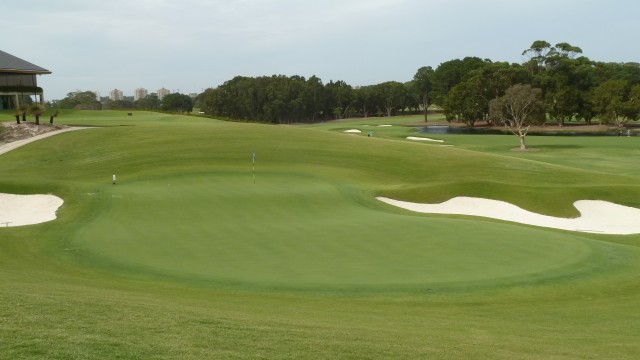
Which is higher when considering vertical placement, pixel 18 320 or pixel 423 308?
pixel 18 320

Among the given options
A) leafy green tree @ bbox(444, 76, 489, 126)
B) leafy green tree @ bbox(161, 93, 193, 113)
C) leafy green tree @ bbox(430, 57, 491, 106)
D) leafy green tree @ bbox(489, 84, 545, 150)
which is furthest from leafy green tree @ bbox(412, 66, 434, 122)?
leafy green tree @ bbox(489, 84, 545, 150)

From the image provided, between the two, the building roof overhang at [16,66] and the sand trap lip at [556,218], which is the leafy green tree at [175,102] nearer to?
the building roof overhang at [16,66]

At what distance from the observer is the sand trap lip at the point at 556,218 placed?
23.5 m

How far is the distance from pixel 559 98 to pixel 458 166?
68800 mm

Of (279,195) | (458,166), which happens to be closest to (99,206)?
→ (279,195)

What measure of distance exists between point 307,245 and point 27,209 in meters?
14.3

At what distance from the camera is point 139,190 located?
25.5 meters

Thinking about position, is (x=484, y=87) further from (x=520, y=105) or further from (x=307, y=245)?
(x=307, y=245)

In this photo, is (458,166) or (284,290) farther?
(458,166)

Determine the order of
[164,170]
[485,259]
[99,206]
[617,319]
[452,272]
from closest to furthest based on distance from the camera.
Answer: [617,319], [452,272], [485,259], [99,206], [164,170]

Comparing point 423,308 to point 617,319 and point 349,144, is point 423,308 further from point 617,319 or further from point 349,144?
point 349,144

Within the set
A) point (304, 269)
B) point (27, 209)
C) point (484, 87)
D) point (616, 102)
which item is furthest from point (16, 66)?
point (616, 102)

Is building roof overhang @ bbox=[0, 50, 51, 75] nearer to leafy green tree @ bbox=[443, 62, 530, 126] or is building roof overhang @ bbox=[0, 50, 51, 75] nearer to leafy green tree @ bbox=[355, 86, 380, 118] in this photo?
leafy green tree @ bbox=[443, 62, 530, 126]

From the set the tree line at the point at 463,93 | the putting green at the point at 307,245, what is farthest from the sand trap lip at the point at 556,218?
the tree line at the point at 463,93
